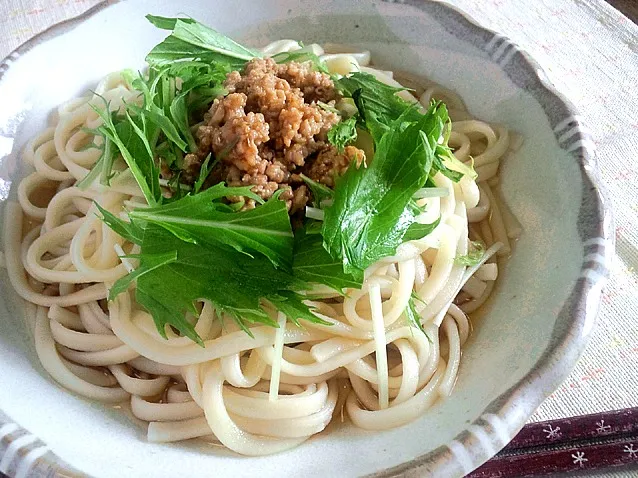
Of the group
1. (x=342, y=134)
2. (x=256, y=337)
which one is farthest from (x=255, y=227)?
(x=342, y=134)

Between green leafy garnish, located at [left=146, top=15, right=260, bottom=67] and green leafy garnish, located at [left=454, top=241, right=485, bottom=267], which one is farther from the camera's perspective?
green leafy garnish, located at [left=146, top=15, right=260, bottom=67]

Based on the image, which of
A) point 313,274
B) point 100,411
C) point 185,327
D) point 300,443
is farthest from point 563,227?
point 100,411

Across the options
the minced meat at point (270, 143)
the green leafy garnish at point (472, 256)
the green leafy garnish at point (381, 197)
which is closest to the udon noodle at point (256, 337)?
the green leafy garnish at point (472, 256)

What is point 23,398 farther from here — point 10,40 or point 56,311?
point 10,40

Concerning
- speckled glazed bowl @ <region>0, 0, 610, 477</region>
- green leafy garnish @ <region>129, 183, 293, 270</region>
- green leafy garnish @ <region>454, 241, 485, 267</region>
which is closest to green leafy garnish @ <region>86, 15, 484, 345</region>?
green leafy garnish @ <region>129, 183, 293, 270</region>

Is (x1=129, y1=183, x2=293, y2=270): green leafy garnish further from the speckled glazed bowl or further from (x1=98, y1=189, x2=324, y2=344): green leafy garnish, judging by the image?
the speckled glazed bowl
